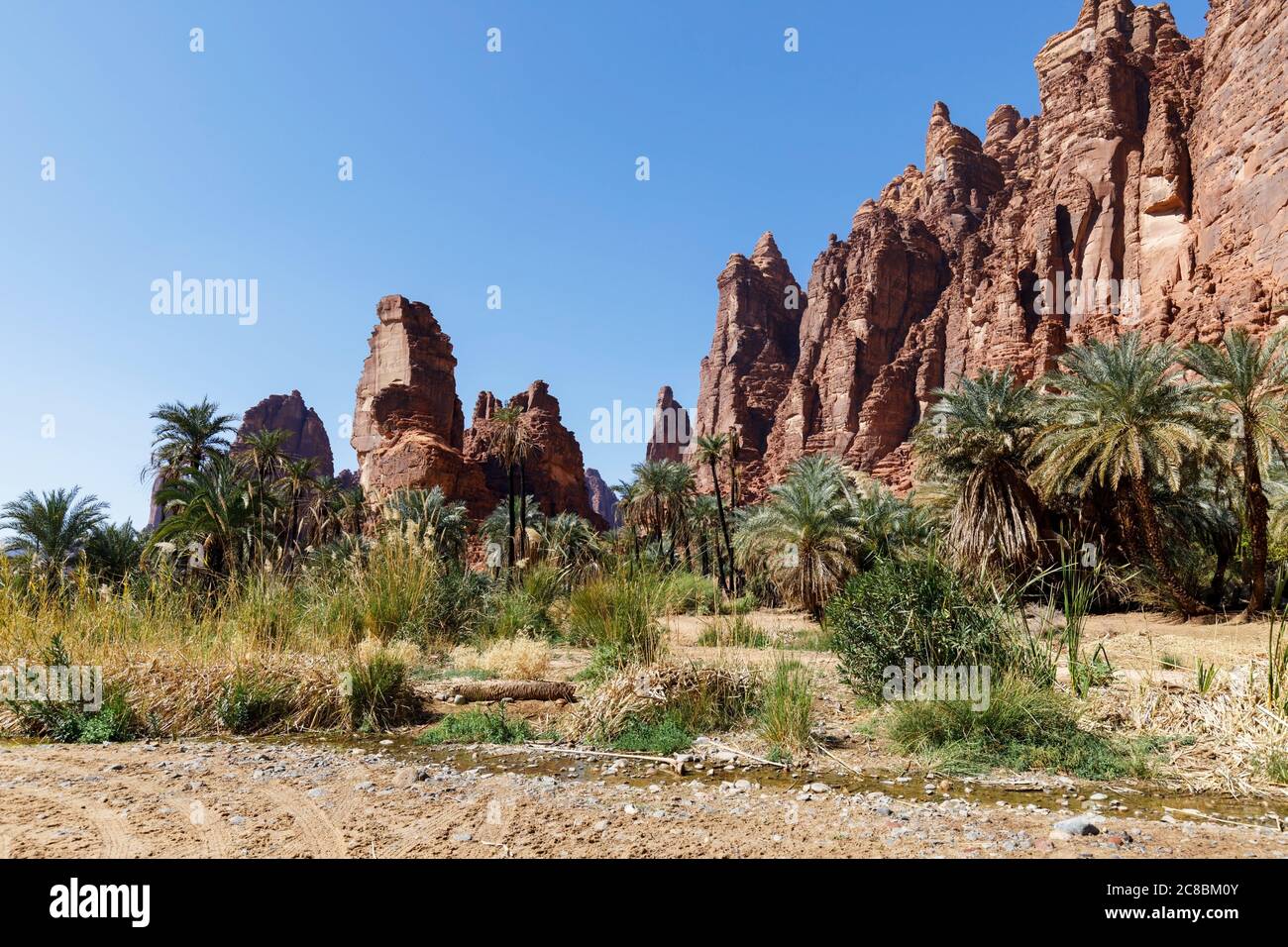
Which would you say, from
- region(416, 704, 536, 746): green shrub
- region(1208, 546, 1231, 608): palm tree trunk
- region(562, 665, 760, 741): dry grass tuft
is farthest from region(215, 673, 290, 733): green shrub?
region(1208, 546, 1231, 608): palm tree trunk

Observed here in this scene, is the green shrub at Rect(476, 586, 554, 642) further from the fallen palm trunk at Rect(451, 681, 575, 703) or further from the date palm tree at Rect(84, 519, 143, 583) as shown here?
the date palm tree at Rect(84, 519, 143, 583)

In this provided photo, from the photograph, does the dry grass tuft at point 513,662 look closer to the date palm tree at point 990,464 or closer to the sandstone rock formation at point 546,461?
the date palm tree at point 990,464

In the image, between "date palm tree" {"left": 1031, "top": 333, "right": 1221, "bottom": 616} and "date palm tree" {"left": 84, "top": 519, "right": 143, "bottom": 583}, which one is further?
"date palm tree" {"left": 84, "top": 519, "right": 143, "bottom": 583}

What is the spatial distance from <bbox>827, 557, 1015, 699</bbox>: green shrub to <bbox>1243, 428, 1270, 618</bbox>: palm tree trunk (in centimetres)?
1505

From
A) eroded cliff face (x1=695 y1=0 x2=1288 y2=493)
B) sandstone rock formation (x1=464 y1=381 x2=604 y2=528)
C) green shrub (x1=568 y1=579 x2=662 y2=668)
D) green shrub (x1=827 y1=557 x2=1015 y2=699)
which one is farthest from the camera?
sandstone rock formation (x1=464 y1=381 x2=604 y2=528)

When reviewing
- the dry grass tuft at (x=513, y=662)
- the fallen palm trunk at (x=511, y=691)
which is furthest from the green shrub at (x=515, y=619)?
the fallen palm trunk at (x=511, y=691)

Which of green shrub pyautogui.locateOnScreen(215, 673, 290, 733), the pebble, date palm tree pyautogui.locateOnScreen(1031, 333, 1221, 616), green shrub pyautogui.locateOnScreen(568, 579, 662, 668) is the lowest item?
the pebble

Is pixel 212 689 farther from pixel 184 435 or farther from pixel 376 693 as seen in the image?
pixel 184 435

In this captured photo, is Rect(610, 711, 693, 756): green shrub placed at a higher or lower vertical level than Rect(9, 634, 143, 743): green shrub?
lower

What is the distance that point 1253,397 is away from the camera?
17828mm

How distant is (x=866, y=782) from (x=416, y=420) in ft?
215

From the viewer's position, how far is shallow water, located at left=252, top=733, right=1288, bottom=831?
16.1 ft
